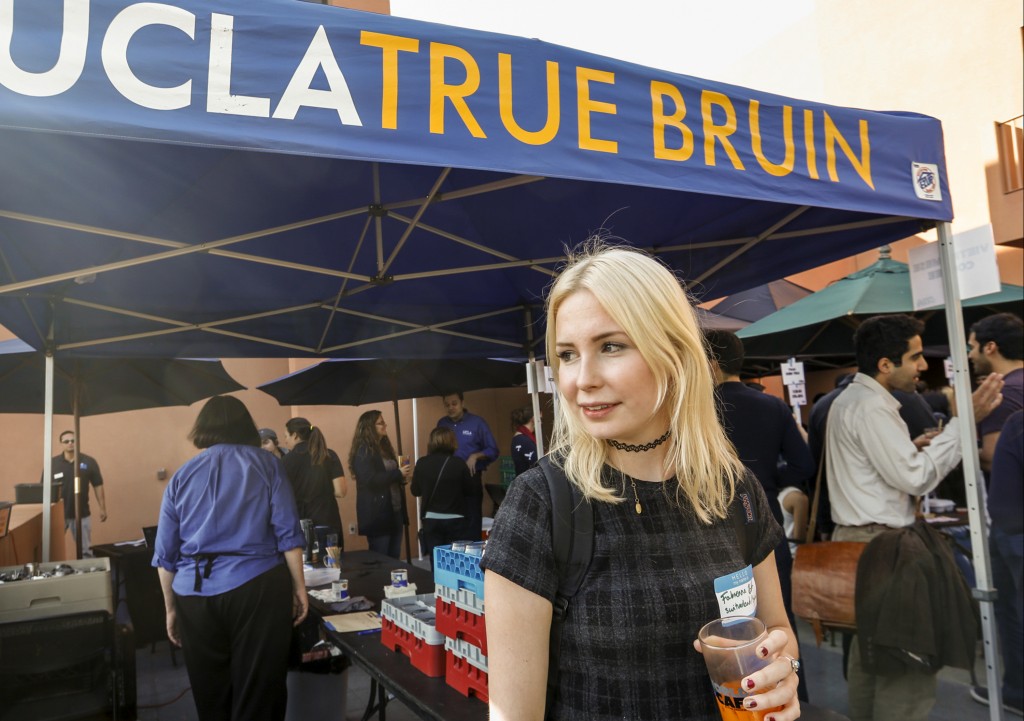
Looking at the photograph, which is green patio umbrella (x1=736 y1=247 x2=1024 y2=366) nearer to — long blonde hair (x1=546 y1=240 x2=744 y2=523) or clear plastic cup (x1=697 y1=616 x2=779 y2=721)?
long blonde hair (x1=546 y1=240 x2=744 y2=523)

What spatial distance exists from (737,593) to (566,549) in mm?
345

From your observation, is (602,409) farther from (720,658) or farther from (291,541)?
(291,541)

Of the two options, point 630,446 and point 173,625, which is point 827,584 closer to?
point 630,446

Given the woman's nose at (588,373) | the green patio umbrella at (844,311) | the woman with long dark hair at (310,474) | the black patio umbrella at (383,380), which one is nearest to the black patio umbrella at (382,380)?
the black patio umbrella at (383,380)

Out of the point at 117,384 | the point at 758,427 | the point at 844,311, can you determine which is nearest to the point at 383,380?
the point at 117,384

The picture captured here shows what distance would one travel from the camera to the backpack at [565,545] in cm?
125

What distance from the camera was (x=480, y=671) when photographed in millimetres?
2209

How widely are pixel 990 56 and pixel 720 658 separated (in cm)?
1327

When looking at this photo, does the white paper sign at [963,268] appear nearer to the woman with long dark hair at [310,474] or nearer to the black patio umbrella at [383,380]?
the woman with long dark hair at [310,474]

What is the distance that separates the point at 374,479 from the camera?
272 inches

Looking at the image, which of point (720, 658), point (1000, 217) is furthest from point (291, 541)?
point (1000, 217)

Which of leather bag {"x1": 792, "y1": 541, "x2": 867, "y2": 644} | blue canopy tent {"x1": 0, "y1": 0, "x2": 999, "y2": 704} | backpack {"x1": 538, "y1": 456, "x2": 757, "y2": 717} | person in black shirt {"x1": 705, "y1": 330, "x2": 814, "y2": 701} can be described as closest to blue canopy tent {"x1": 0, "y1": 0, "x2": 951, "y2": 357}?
blue canopy tent {"x1": 0, "y1": 0, "x2": 999, "y2": 704}

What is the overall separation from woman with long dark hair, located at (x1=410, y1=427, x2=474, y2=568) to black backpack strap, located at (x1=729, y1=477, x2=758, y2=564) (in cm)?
498

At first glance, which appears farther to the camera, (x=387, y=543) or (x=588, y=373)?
(x=387, y=543)
